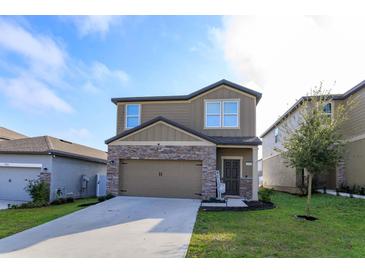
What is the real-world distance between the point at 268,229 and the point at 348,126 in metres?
13.1

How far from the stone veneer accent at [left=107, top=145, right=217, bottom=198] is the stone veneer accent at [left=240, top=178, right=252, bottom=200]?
1.77 metres

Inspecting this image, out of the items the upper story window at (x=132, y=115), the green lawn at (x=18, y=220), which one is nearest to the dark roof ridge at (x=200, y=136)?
the upper story window at (x=132, y=115)

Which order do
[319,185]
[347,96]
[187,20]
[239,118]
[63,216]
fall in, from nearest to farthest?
Result: [187,20]
[63,216]
[239,118]
[347,96]
[319,185]

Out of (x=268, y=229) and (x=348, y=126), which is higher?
(x=348, y=126)

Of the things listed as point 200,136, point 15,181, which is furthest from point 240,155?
point 15,181

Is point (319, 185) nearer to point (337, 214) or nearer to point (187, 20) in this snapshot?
point (337, 214)

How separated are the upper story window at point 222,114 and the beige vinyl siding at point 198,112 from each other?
0.25 metres

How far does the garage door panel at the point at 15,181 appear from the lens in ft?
54.2

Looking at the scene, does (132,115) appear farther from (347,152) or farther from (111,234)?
(347,152)

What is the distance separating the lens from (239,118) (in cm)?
1694

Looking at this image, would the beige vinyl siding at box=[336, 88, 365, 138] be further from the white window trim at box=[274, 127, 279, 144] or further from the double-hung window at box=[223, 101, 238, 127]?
the double-hung window at box=[223, 101, 238, 127]

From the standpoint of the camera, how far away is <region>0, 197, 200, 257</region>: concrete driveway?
6613 mm

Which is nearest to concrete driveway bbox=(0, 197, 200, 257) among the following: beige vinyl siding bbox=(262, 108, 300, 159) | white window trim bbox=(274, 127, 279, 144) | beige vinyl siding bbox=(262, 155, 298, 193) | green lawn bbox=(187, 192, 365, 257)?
green lawn bbox=(187, 192, 365, 257)
